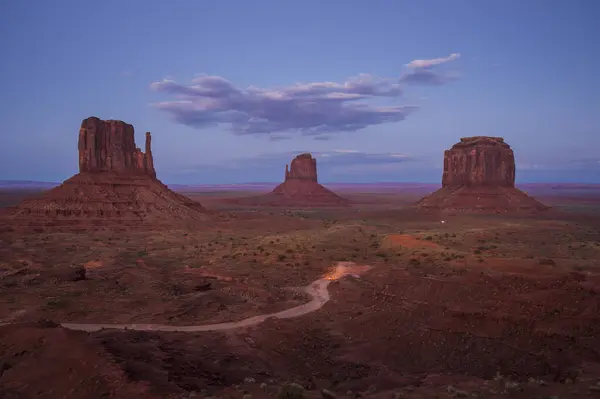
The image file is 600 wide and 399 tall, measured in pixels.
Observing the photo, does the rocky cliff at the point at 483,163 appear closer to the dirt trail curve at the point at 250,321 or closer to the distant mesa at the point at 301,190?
the distant mesa at the point at 301,190

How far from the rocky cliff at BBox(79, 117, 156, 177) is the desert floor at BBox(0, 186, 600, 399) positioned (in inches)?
1303

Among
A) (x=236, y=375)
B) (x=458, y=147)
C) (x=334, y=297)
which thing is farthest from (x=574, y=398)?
(x=458, y=147)

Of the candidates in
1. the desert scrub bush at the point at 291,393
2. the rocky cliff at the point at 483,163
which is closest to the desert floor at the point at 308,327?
the desert scrub bush at the point at 291,393

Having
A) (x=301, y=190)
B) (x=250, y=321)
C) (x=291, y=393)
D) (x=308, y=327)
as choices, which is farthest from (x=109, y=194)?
(x=301, y=190)

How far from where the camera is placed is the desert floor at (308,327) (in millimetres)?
13516

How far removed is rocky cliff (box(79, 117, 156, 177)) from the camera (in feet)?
237

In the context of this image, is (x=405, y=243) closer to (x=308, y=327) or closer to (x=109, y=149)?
(x=308, y=327)

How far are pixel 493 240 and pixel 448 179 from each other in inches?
2143

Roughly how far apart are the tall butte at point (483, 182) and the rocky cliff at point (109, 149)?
65415mm

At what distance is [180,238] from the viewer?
59219mm

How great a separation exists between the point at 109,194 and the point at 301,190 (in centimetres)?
8584

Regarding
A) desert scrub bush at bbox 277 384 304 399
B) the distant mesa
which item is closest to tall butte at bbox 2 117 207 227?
desert scrub bush at bbox 277 384 304 399

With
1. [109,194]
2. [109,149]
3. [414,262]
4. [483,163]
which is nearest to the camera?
[414,262]

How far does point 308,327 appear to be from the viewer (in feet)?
72.7
